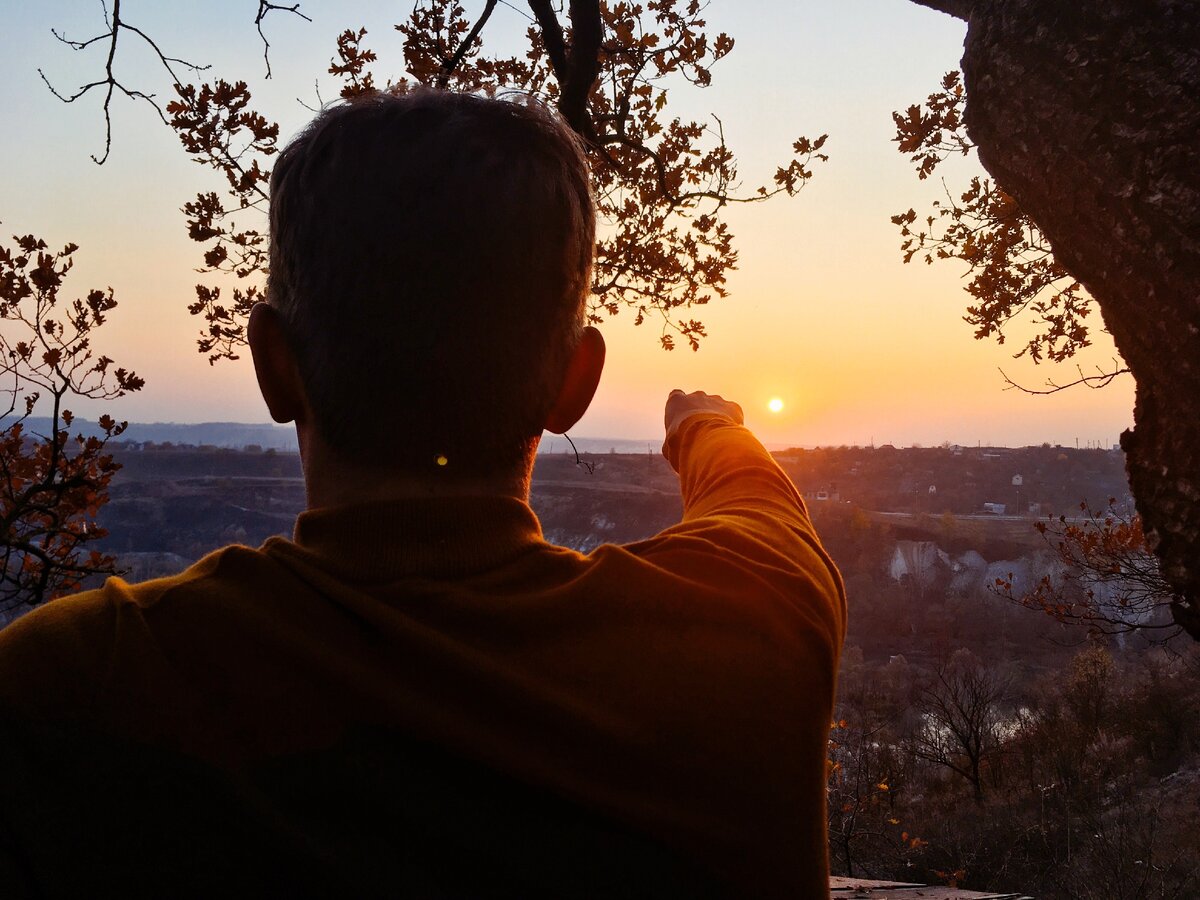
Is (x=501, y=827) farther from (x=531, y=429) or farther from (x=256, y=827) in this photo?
(x=531, y=429)

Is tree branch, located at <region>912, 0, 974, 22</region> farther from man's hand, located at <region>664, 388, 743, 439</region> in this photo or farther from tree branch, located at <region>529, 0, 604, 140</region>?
tree branch, located at <region>529, 0, 604, 140</region>

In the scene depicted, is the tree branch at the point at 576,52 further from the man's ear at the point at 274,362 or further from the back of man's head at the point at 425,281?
the man's ear at the point at 274,362

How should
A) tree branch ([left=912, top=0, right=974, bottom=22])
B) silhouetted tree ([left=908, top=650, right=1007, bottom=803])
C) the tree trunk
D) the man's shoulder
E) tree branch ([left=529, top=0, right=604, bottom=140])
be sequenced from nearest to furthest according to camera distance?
the man's shoulder → the tree trunk → tree branch ([left=912, top=0, right=974, bottom=22]) → tree branch ([left=529, top=0, right=604, bottom=140]) → silhouetted tree ([left=908, top=650, right=1007, bottom=803])

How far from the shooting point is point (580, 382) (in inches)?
44.8

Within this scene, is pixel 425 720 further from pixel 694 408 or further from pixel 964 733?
pixel 964 733

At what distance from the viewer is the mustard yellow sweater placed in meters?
0.70

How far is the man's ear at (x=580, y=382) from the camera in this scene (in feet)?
3.66

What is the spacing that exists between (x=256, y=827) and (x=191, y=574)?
274 mm

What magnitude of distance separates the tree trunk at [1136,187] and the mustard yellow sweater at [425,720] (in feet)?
4.22

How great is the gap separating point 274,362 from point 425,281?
0.27 m

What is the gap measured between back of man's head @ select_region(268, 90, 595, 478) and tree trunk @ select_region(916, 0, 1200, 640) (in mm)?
1492

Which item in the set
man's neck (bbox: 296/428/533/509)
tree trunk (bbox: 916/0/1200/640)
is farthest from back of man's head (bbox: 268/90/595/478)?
tree trunk (bbox: 916/0/1200/640)

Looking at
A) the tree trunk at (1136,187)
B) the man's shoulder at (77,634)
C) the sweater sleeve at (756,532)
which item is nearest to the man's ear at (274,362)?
the man's shoulder at (77,634)

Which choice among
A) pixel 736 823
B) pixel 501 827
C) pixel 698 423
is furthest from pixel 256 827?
pixel 698 423
